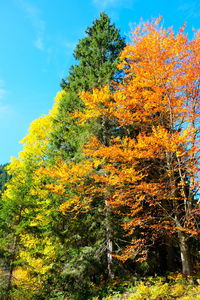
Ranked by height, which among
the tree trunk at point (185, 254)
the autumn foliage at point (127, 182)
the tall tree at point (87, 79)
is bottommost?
the tree trunk at point (185, 254)

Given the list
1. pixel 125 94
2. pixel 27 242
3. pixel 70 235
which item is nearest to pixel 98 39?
pixel 125 94

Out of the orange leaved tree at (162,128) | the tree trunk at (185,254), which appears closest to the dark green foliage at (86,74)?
the orange leaved tree at (162,128)

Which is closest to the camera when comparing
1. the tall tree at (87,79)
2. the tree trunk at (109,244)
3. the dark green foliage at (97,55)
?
the tree trunk at (109,244)

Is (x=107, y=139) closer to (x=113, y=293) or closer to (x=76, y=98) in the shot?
(x=76, y=98)

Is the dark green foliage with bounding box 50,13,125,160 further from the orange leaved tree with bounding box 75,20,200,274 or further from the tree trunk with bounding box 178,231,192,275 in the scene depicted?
the tree trunk with bounding box 178,231,192,275

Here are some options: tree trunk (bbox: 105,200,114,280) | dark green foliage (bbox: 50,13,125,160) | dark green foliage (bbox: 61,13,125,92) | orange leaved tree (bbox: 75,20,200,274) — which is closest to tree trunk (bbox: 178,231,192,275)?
orange leaved tree (bbox: 75,20,200,274)

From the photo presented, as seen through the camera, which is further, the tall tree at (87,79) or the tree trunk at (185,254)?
the tall tree at (87,79)

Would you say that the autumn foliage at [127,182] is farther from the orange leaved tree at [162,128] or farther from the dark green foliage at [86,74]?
the dark green foliage at [86,74]

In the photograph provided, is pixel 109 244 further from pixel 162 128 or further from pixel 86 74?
pixel 86 74

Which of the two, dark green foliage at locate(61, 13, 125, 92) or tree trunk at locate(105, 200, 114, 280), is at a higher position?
dark green foliage at locate(61, 13, 125, 92)

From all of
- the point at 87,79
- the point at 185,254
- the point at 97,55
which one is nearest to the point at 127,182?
the point at 185,254

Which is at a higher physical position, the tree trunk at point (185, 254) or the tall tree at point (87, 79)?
the tall tree at point (87, 79)

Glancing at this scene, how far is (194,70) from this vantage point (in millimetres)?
6875

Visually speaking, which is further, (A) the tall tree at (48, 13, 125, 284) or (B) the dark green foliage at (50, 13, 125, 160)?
(B) the dark green foliage at (50, 13, 125, 160)
